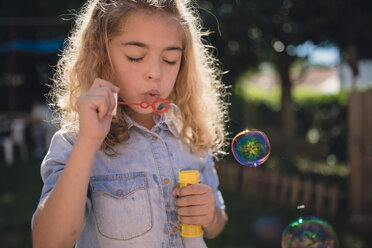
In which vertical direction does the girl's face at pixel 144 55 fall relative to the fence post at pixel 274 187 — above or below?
above

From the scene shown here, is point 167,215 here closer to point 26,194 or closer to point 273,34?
point 273,34

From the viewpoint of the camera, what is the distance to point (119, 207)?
139 centimetres

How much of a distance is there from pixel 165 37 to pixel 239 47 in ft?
15.1

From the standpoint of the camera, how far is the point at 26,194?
17.9 feet

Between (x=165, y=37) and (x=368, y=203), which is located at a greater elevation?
(x=165, y=37)

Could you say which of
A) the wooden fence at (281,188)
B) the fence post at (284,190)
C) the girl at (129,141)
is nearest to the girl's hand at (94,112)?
the girl at (129,141)

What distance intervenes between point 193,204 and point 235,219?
3362mm

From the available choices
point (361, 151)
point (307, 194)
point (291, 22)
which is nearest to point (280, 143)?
point (307, 194)

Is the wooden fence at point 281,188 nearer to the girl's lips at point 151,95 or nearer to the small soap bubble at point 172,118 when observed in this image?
the small soap bubble at point 172,118

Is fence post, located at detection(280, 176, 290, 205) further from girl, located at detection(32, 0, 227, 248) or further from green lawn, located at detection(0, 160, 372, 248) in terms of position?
girl, located at detection(32, 0, 227, 248)

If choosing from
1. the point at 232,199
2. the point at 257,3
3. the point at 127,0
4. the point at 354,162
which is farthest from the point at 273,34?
the point at 127,0

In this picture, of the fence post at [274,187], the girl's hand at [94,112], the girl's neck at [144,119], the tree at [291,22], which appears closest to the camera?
the girl's hand at [94,112]

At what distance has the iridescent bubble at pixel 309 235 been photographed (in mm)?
1893

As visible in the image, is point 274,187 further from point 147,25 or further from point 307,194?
point 147,25
